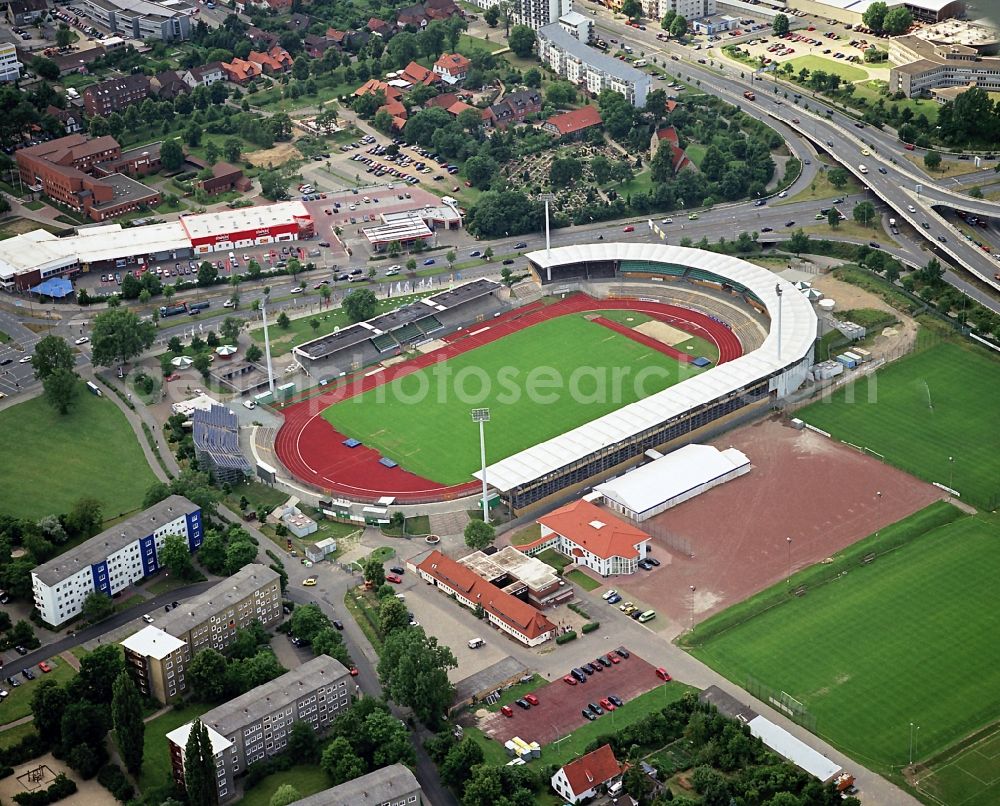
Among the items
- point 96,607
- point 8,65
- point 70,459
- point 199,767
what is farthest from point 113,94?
point 199,767

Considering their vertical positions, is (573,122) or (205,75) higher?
(205,75)

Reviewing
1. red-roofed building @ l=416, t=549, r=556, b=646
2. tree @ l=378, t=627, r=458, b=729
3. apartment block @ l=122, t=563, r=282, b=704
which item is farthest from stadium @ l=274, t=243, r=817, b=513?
tree @ l=378, t=627, r=458, b=729

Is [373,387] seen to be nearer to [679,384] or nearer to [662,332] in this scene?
[679,384]

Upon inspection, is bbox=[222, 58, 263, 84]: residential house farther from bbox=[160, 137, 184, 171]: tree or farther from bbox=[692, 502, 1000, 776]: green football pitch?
bbox=[692, 502, 1000, 776]: green football pitch

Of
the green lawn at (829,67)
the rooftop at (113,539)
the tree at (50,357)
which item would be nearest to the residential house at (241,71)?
the green lawn at (829,67)

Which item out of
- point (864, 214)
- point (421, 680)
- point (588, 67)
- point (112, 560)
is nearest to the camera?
point (421, 680)

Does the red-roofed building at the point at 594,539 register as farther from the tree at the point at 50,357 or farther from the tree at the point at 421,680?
the tree at the point at 50,357

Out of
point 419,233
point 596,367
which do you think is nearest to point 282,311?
point 419,233
